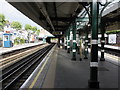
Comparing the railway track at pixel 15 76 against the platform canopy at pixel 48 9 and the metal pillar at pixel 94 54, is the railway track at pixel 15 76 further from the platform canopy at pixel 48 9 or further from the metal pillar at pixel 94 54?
the platform canopy at pixel 48 9

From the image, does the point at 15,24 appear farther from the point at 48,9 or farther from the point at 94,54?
the point at 94,54

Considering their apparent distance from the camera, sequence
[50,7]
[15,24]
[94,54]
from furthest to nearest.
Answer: [15,24] < [50,7] < [94,54]

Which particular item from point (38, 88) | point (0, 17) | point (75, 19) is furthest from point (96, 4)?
point (0, 17)

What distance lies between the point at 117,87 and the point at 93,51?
1.50m

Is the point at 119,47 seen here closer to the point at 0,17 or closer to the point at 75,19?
the point at 75,19

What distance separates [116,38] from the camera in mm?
19797

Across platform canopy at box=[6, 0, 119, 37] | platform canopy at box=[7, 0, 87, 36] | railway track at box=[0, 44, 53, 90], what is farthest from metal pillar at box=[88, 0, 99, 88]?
railway track at box=[0, 44, 53, 90]

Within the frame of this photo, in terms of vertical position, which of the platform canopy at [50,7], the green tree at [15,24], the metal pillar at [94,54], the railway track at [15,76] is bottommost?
the railway track at [15,76]

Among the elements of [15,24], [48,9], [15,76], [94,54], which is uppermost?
[15,24]

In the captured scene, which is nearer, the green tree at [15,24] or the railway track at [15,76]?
the railway track at [15,76]

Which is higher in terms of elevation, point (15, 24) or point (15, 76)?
point (15, 24)

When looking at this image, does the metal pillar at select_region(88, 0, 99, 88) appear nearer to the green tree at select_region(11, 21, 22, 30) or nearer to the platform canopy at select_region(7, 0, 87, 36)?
the platform canopy at select_region(7, 0, 87, 36)

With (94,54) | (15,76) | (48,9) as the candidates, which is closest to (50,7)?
(48,9)

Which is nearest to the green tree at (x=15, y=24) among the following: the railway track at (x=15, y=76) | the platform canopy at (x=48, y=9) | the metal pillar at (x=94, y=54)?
the platform canopy at (x=48, y=9)
